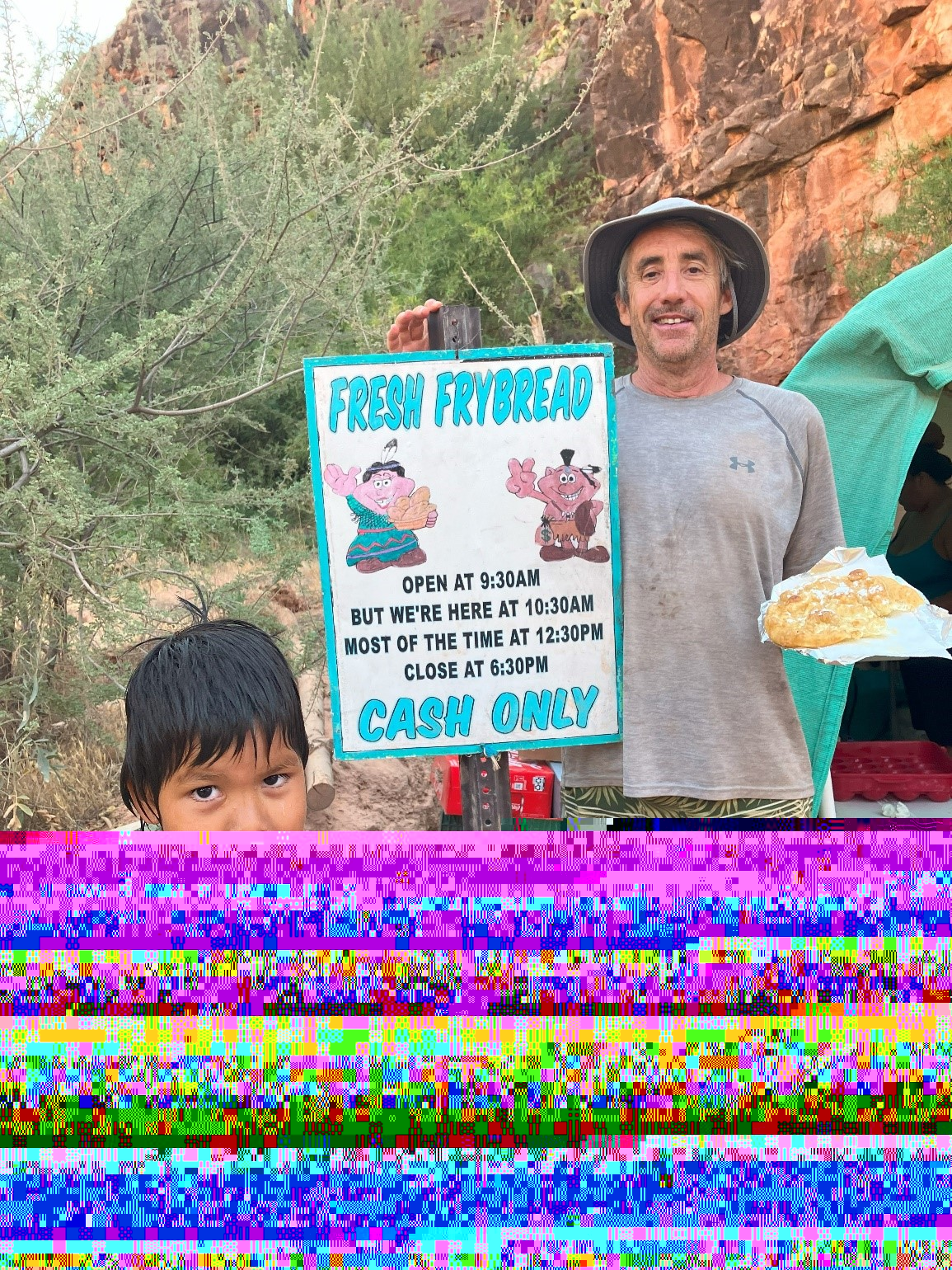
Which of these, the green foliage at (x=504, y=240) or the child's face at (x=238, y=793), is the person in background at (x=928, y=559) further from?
the green foliage at (x=504, y=240)

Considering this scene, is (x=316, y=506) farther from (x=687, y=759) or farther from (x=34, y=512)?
(x=34, y=512)

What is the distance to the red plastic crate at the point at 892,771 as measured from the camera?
435cm

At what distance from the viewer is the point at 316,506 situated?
7.25ft

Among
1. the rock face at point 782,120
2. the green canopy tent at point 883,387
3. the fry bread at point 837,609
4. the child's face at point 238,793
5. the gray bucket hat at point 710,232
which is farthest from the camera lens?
the rock face at point 782,120

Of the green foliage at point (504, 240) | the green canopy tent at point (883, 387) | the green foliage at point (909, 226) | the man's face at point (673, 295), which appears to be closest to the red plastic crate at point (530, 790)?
the green canopy tent at point (883, 387)

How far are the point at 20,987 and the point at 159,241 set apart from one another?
5.29m

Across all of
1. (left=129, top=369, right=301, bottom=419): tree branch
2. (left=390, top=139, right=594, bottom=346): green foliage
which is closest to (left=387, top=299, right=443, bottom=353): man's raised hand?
(left=129, top=369, right=301, bottom=419): tree branch

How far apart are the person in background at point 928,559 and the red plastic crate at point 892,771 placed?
49 cm

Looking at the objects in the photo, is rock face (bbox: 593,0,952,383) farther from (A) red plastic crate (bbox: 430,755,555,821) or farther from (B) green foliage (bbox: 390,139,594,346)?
(A) red plastic crate (bbox: 430,755,555,821)

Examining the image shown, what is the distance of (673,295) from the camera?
7.48 ft

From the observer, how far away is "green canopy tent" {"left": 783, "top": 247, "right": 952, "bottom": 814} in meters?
3.56

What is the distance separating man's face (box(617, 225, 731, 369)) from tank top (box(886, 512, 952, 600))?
12.2 ft

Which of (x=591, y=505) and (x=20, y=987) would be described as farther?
(x=591, y=505)

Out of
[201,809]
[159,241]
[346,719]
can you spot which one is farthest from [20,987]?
[159,241]
